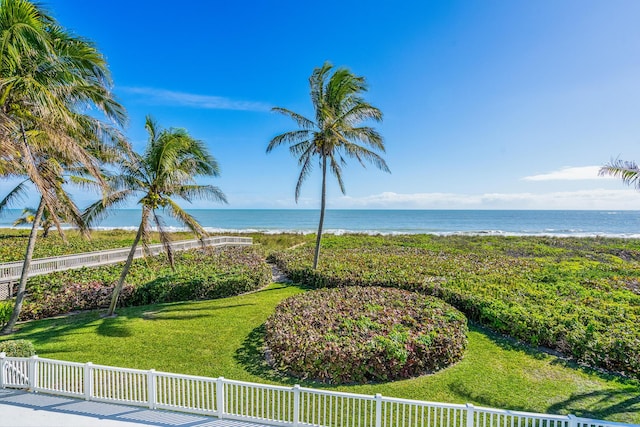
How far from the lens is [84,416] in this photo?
194 inches

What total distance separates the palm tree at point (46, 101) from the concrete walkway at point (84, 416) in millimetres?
3754

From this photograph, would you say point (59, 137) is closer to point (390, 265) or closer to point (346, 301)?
point (346, 301)

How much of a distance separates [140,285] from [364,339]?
939 cm

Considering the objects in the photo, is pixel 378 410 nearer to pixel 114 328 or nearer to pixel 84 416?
pixel 84 416

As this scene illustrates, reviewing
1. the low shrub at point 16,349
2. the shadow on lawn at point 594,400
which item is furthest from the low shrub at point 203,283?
the shadow on lawn at point 594,400

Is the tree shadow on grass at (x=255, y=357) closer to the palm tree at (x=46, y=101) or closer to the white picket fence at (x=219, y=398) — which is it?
the white picket fence at (x=219, y=398)

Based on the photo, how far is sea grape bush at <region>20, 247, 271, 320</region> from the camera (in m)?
10.6

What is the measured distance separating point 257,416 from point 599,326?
8.05 metres

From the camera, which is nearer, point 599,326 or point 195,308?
point 599,326

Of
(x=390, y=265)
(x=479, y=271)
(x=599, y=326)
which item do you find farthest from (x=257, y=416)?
(x=479, y=271)

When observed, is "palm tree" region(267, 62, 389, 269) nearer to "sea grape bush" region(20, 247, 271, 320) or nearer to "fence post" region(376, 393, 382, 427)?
"sea grape bush" region(20, 247, 271, 320)

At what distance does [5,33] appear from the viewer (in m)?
5.75

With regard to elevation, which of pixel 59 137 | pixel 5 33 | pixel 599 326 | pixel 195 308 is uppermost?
pixel 5 33

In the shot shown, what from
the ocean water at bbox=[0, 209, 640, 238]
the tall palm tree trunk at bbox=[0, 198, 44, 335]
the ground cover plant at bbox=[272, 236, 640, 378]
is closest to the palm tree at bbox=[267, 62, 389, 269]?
the ground cover plant at bbox=[272, 236, 640, 378]
